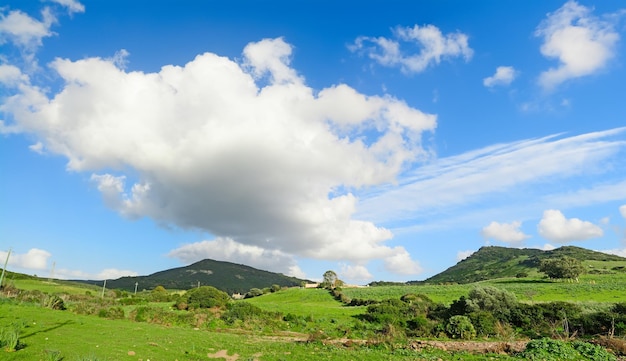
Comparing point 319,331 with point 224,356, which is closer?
point 224,356

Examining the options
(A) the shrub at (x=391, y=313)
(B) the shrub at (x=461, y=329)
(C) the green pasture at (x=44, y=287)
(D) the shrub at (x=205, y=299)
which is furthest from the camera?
(C) the green pasture at (x=44, y=287)

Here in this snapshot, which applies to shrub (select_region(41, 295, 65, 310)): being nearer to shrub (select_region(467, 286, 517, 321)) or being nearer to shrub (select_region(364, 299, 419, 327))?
shrub (select_region(364, 299, 419, 327))

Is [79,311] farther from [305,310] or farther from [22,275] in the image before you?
[22,275]

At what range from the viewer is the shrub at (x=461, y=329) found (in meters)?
37.4

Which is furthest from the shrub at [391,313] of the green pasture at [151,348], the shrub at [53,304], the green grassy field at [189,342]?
the shrub at [53,304]

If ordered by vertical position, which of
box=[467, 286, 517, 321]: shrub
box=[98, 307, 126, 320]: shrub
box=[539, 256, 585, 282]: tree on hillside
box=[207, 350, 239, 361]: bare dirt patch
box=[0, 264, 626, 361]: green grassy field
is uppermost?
box=[539, 256, 585, 282]: tree on hillside

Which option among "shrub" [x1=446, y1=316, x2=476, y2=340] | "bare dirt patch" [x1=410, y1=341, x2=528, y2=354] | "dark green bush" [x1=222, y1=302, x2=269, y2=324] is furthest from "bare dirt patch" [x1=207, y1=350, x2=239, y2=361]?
"shrub" [x1=446, y1=316, x2=476, y2=340]

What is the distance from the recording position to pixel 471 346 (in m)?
30.2

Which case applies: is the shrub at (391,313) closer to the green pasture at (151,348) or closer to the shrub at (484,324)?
the shrub at (484,324)

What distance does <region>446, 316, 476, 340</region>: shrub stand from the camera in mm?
37406

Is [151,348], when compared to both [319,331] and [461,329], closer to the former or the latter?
[319,331]

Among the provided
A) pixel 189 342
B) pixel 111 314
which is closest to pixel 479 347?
pixel 189 342

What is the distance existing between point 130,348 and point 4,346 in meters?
6.82

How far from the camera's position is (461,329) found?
3769cm
